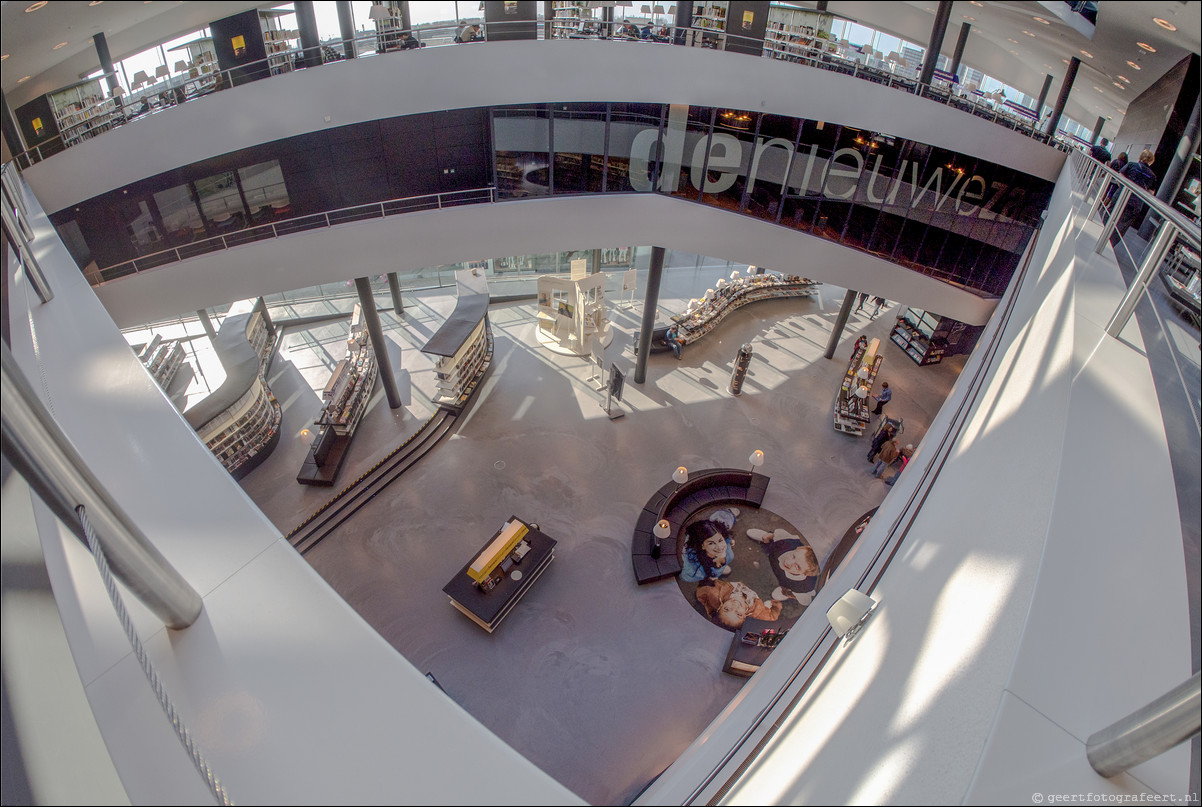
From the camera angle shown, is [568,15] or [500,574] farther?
[568,15]

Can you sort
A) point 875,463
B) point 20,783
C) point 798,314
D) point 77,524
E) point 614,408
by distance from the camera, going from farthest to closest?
point 798,314 < point 614,408 < point 875,463 < point 77,524 < point 20,783

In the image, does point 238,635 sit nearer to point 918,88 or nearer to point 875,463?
point 875,463

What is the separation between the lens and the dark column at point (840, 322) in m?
13.6

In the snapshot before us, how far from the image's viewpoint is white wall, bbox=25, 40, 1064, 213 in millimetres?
7797

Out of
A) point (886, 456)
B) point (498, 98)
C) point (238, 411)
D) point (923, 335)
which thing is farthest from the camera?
point (923, 335)

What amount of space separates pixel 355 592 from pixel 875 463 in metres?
10.0

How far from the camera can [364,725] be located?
57.8 inches

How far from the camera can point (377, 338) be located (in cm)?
1123

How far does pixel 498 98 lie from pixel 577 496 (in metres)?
7.04

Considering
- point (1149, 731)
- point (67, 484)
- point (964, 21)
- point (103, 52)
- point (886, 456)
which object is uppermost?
point (964, 21)

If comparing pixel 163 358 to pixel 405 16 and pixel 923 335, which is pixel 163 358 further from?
pixel 923 335

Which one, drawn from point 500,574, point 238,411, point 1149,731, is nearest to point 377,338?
point 238,411

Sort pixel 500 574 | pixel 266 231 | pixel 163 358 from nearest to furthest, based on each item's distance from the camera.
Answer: pixel 500 574 → pixel 266 231 → pixel 163 358

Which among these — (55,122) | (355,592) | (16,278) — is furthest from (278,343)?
(16,278)
